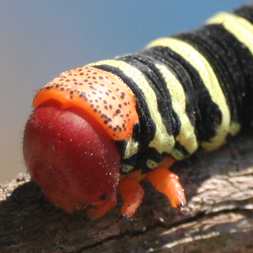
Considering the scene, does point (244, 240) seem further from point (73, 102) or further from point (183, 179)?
point (73, 102)

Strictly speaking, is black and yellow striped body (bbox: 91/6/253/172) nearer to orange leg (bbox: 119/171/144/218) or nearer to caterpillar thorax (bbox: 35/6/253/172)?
caterpillar thorax (bbox: 35/6/253/172)

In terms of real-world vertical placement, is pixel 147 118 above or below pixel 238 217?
above

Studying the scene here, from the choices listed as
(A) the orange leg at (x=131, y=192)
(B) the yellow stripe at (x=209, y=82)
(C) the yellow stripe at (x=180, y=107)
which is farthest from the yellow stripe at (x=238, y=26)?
(A) the orange leg at (x=131, y=192)

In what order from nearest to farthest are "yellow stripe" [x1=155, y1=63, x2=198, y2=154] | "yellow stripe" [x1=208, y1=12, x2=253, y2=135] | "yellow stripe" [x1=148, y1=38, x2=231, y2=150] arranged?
"yellow stripe" [x1=155, y1=63, x2=198, y2=154]
"yellow stripe" [x1=148, y1=38, x2=231, y2=150]
"yellow stripe" [x1=208, y1=12, x2=253, y2=135]

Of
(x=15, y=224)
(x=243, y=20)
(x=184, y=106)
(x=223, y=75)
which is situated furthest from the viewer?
(x=243, y=20)

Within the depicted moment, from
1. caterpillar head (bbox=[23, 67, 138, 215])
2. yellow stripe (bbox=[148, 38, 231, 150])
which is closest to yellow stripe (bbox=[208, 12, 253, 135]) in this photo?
yellow stripe (bbox=[148, 38, 231, 150])

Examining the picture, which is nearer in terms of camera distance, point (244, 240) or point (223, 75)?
point (244, 240)

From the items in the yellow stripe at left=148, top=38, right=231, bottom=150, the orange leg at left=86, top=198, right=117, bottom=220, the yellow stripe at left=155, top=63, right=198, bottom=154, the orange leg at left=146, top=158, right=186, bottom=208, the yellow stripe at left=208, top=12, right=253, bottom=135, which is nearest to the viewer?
the orange leg at left=86, top=198, right=117, bottom=220

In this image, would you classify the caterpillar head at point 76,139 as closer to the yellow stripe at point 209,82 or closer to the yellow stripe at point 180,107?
the yellow stripe at point 180,107

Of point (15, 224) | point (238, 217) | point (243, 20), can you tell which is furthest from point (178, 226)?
point (243, 20)
